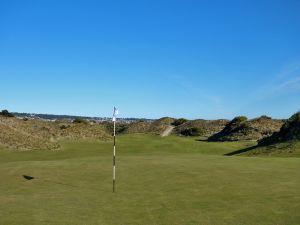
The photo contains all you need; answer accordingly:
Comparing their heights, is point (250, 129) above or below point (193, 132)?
below

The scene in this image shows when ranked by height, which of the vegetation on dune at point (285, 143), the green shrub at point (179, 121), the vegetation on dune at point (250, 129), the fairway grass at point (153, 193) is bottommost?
the fairway grass at point (153, 193)

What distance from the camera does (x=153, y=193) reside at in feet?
70.3

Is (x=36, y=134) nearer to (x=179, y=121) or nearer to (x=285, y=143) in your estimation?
(x=285, y=143)

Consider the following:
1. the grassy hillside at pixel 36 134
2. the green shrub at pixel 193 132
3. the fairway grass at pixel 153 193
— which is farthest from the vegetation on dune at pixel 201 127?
the fairway grass at pixel 153 193

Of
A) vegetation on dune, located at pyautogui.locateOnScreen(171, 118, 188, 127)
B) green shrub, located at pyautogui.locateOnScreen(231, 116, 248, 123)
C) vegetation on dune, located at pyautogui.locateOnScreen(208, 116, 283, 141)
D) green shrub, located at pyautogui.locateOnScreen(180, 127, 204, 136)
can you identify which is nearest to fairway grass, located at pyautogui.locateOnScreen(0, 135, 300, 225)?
vegetation on dune, located at pyautogui.locateOnScreen(208, 116, 283, 141)

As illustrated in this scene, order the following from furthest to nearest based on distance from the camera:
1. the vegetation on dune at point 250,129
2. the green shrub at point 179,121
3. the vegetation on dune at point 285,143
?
1. the green shrub at point 179,121
2. the vegetation on dune at point 250,129
3. the vegetation on dune at point 285,143

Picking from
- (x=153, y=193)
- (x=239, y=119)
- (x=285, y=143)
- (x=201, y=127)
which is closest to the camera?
(x=153, y=193)

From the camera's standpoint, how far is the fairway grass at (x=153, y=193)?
16.3m

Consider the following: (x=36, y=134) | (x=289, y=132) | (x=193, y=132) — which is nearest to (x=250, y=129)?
(x=193, y=132)

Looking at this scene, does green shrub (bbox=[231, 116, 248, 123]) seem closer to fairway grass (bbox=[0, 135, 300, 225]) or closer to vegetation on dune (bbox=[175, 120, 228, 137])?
vegetation on dune (bbox=[175, 120, 228, 137])

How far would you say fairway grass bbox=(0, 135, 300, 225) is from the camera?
1627cm

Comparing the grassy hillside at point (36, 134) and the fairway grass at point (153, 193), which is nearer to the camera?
the fairway grass at point (153, 193)

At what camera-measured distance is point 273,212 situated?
54.3 feet

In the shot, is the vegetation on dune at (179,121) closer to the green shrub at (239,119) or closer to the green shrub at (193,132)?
the green shrub at (193,132)
